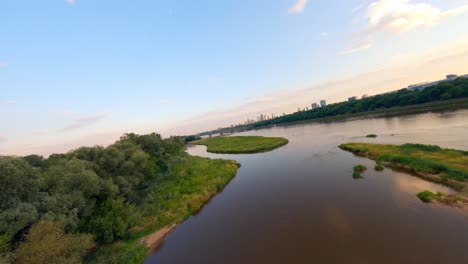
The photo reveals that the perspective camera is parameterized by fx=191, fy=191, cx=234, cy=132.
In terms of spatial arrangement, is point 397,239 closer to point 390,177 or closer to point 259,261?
point 259,261

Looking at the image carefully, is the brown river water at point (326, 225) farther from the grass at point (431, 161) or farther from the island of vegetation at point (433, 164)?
the grass at point (431, 161)

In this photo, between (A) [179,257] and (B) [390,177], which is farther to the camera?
Result: (B) [390,177]

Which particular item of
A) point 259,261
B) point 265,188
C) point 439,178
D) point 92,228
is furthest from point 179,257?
point 439,178

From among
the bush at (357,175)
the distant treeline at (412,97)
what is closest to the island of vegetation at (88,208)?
the bush at (357,175)

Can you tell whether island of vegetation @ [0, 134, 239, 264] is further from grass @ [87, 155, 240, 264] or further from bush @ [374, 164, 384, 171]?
bush @ [374, 164, 384, 171]

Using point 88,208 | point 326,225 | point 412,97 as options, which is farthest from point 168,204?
point 412,97

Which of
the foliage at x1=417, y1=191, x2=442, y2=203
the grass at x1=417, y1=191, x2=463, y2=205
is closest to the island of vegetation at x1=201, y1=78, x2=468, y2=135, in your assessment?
the grass at x1=417, y1=191, x2=463, y2=205
